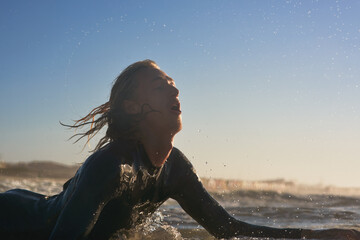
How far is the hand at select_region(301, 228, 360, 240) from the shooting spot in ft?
12.7

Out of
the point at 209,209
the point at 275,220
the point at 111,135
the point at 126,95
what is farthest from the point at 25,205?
the point at 275,220

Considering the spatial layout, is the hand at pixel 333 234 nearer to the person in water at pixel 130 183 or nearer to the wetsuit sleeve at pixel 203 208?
the person in water at pixel 130 183

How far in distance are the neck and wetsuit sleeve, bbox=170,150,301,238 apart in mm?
542

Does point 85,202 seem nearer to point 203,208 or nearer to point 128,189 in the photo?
point 128,189

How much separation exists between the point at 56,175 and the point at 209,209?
1289 cm

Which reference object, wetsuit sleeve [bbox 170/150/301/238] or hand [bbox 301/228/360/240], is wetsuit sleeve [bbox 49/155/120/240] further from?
hand [bbox 301/228/360/240]

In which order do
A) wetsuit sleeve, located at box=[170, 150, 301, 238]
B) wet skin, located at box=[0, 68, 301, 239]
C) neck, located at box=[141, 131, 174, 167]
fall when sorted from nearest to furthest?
1. wet skin, located at box=[0, 68, 301, 239]
2. neck, located at box=[141, 131, 174, 167]
3. wetsuit sleeve, located at box=[170, 150, 301, 238]

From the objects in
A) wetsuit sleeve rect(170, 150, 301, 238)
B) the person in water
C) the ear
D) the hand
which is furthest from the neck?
the hand

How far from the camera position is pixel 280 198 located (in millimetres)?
13984

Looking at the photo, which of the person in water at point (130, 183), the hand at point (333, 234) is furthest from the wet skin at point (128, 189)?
the hand at point (333, 234)

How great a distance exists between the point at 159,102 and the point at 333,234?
182 centimetres

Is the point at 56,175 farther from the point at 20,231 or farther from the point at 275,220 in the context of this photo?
the point at 20,231

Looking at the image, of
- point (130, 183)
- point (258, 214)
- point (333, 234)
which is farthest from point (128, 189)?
point (258, 214)

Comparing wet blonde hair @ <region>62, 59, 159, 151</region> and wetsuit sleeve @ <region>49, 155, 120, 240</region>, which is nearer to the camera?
wetsuit sleeve @ <region>49, 155, 120, 240</region>
